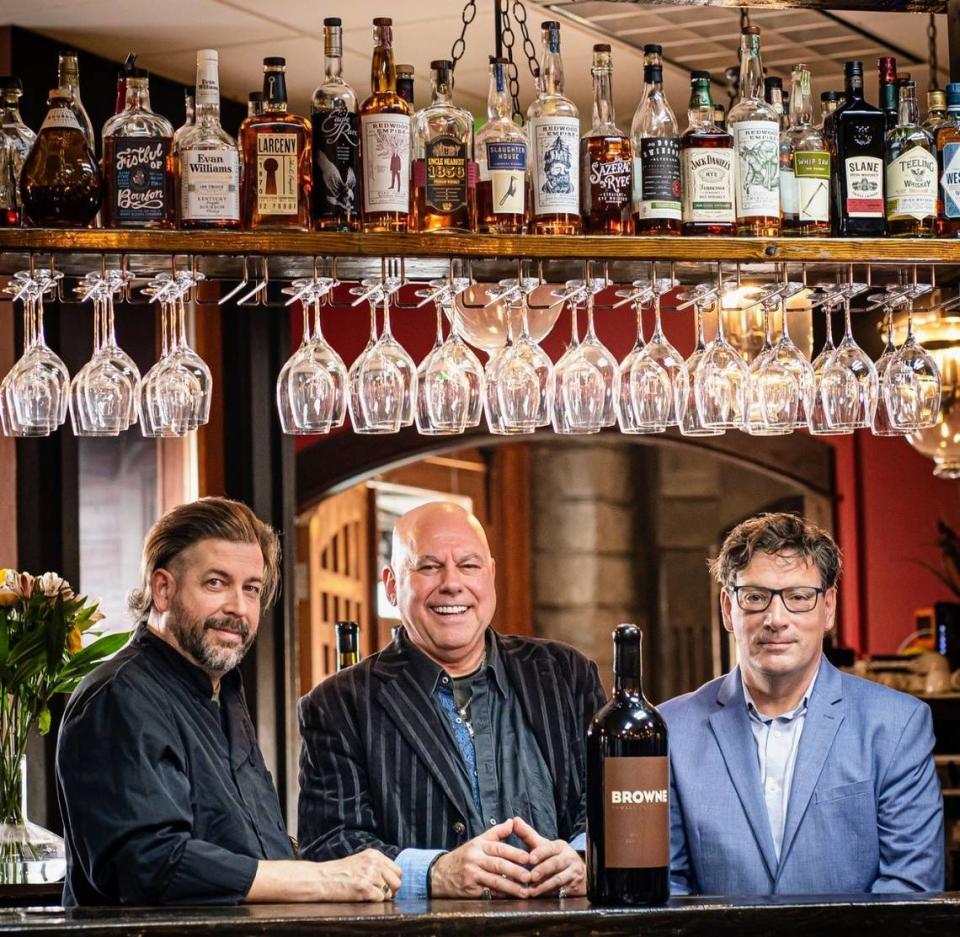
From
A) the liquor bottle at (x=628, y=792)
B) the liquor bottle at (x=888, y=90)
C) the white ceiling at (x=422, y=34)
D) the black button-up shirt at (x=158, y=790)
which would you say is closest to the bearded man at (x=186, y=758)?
the black button-up shirt at (x=158, y=790)

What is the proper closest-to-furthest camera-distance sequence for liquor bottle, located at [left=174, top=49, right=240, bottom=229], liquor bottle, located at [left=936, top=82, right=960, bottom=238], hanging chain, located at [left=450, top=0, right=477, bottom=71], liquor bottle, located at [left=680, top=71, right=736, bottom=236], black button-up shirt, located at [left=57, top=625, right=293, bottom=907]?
black button-up shirt, located at [left=57, top=625, right=293, bottom=907]
liquor bottle, located at [left=174, top=49, right=240, bottom=229]
liquor bottle, located at [left=680, top=71, right=736, bottom=236]
liquor bottle, located at [left=936, top=82, right=960, bottom=238]
hanging chain, located at [left=450, top=0, right=477, bottom=71]

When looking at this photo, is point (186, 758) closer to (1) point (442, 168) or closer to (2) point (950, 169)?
(1) point (442, 168)

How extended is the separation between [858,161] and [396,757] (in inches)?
50.5

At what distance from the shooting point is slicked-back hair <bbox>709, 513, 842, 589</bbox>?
291 centimetres

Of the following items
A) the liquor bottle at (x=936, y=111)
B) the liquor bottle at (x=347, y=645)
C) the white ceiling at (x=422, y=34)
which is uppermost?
the white ceiling at (x=422, y=34)

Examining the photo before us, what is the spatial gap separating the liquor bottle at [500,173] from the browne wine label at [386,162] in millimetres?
131

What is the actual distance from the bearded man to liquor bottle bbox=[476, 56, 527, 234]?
0.64m

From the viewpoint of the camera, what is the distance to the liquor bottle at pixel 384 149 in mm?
2799

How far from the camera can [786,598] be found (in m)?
2.87

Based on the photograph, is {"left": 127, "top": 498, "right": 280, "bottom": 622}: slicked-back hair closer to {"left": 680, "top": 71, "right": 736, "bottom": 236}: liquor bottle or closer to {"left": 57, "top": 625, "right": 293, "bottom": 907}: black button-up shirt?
{"left": 57, "top": 625, "right": 293, "bottom": 907}: black button-up shirt

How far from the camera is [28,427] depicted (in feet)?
9.14

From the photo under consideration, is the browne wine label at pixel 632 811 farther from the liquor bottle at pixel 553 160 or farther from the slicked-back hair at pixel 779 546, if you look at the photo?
the liquor bottle at pixel 553 160

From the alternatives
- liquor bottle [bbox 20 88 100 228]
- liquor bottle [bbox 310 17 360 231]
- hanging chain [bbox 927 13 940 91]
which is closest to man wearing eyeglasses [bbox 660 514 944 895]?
liquor bottle [bbox 310 17 360 231]

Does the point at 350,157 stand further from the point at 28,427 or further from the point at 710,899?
the point at 710,899
